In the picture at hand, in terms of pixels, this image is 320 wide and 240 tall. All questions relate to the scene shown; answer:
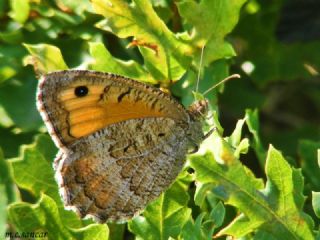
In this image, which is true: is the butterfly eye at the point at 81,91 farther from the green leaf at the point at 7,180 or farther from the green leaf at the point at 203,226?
the green leaf at the point at 203,226

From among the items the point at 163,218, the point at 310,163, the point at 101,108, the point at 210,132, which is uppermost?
the point at 101,108

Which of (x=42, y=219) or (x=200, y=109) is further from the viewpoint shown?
(x=200, y=109)

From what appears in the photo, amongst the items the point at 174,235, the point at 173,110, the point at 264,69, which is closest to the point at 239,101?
the point at 264,69

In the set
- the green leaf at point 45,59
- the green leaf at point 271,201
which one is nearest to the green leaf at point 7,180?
the green leaf at point 45,59

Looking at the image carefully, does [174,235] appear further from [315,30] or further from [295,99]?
[295,99]

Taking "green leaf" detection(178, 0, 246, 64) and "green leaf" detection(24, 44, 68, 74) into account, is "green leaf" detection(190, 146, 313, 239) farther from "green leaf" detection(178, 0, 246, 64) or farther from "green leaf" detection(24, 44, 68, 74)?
"green leaf" detection(24, 44, 68, 74)

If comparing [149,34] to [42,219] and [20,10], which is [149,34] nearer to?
[20,10]

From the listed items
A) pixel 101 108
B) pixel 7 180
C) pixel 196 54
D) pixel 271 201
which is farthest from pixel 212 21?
pixel 7 180
